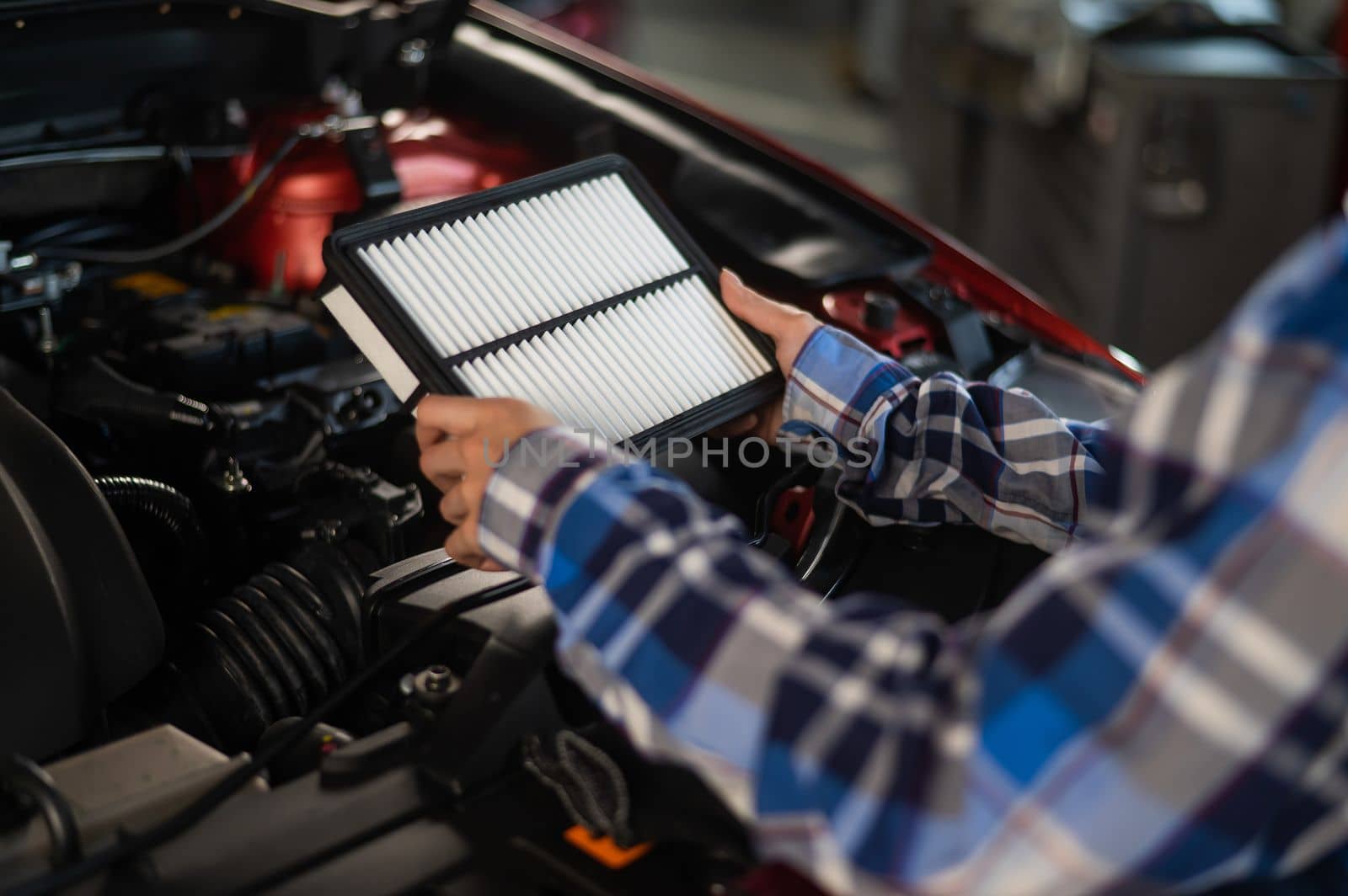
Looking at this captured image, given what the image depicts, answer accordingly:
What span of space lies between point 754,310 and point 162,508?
0.52 meters

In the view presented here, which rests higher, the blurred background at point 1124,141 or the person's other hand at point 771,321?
the person's other hand at point 771,321

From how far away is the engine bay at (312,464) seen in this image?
2.49ft

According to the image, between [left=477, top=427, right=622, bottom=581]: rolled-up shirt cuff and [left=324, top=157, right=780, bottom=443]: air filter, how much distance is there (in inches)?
4.6

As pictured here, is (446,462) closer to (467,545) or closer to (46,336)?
(467,545)

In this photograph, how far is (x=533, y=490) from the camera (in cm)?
75

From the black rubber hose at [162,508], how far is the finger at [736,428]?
442 millimetres

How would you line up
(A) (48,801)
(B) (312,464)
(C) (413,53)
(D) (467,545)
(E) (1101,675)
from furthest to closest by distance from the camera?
(C) (413,53) → (B) (312,464) → (D) (467,545) → (A) (48,801) → (E) (1101,675)

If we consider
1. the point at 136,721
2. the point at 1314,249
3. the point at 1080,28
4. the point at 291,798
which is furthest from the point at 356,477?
the point at 1080,28

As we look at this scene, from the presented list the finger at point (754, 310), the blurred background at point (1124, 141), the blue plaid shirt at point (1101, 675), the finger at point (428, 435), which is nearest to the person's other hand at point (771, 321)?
the finger at point (754, 310)

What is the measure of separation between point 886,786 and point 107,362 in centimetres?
93

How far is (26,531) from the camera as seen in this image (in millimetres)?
895

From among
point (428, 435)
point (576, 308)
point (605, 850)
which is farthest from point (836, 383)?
point (605, 850)

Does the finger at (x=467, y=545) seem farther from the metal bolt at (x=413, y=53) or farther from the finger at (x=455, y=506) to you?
the metal bolt at (x=413, y=53)

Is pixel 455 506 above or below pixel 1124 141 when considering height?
above
